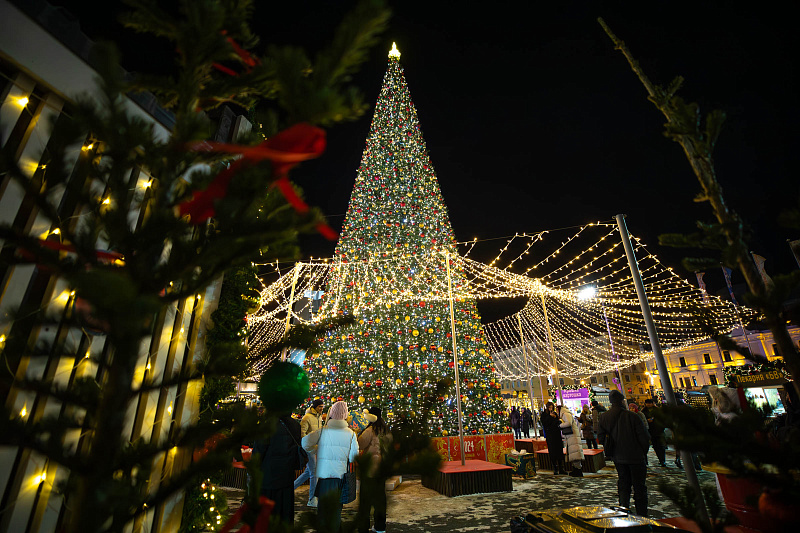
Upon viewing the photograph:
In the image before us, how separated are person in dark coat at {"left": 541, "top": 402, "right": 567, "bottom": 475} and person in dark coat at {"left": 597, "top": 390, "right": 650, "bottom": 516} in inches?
123

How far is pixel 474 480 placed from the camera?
568 centimetres

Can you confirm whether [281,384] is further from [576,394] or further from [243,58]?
[576,394]

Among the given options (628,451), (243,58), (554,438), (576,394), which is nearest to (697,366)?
(576,394)

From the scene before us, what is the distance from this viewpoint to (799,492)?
1.04 meters

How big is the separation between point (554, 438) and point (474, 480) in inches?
105

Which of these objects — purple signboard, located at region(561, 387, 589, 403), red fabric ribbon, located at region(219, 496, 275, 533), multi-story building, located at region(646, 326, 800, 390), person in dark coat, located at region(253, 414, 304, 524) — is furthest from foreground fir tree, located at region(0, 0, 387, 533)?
multi-story building, located at region(646, 326, 800, 390)

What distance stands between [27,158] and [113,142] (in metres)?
1.80

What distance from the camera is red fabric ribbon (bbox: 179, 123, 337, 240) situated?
31.7 inches

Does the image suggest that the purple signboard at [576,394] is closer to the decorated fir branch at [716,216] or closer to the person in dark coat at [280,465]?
the person in dark coat at [280,465]

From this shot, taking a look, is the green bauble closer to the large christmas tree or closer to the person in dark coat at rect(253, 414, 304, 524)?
the person in dark coat at rect(253, 414, 304, 524)

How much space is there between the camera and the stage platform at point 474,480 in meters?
5.62

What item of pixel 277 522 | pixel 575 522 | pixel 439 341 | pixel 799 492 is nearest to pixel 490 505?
pixel 575 522

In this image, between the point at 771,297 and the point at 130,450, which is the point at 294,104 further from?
the point at 771,297

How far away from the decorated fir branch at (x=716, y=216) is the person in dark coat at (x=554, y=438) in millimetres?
6761
